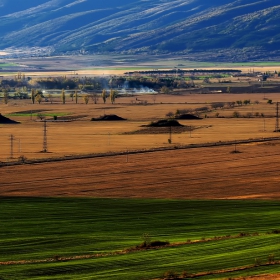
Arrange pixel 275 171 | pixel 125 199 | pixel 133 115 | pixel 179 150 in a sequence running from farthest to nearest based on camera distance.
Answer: pixel 133 115 < pixel 179 150 < pixel 275 171 < pixel 125 199

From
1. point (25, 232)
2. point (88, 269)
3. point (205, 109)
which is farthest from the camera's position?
point (205, 109)

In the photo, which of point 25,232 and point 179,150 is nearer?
point 25,232

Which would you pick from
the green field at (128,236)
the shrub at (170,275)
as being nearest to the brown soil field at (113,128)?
the green field at (128,236)

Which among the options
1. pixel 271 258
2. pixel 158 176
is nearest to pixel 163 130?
pixel 158 176

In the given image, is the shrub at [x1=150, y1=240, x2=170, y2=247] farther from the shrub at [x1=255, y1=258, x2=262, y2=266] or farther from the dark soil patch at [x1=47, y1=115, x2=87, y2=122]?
the dark soil patch at [x1=47, y1=115, x2=87, y2=122]

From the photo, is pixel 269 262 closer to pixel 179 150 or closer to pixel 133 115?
pixel 179 150

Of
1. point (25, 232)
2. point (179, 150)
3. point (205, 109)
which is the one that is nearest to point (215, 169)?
point (179, 150)
